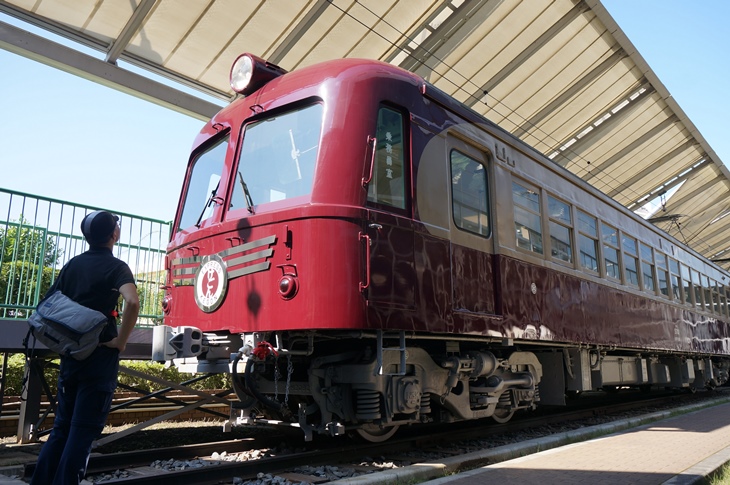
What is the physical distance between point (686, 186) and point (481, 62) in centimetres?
1649

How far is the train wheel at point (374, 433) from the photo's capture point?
18.2 ft

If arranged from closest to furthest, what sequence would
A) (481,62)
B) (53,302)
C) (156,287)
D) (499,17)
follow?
Answer: 1. (53,302)
2. (156,287)
3. (499,17)
4. (481,62)

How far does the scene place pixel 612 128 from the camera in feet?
57.9

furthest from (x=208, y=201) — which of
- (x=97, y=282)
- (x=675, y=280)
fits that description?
(x=675, y=280)

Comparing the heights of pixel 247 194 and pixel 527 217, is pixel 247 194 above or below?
below

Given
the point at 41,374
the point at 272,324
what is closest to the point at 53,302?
the point at 272,324

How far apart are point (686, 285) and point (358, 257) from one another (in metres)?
12.2

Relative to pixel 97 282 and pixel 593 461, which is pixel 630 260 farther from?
pixel 97 282

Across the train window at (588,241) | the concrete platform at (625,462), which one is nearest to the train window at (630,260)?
the train window at (588,241)

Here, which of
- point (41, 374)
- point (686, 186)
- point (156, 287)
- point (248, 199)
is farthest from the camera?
point (686, 186)

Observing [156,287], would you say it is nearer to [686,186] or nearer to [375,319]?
[375,319]

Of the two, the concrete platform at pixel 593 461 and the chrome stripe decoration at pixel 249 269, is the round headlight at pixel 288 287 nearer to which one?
the chrome stripe decoration at pixel 249 269

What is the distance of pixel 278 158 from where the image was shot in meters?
5.36

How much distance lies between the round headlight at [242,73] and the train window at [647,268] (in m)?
8.44
